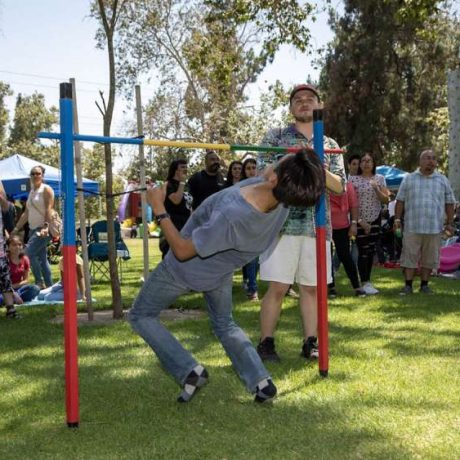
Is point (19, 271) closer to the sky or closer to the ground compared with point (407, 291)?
closer to the sky

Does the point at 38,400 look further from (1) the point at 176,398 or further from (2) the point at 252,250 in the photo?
(2) the point at 252,250

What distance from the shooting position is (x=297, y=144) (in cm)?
554

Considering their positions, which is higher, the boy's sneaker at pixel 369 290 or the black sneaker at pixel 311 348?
the black sneaker at pixel 311 348

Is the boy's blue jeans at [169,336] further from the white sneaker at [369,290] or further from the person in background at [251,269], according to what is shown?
the white sneaker at [369,290]

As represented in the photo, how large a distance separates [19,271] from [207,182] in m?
3.15

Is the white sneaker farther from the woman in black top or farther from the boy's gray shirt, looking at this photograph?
the boy's gray shirt

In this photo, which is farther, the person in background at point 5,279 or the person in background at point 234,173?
the person in background at point 234,173

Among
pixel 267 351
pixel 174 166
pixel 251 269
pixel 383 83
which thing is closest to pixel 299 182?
pixel 267 351

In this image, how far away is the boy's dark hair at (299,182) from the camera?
12.4 feet

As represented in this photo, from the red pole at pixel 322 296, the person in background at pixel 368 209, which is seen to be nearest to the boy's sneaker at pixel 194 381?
the red pole at pixel 322 296

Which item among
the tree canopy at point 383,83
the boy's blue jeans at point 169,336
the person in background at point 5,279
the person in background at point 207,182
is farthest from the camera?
the tree canopy at point 383,83

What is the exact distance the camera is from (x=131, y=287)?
1127cm

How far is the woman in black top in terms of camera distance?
871cm

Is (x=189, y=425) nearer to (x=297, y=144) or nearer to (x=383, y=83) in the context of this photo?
(x=297, y=144)
